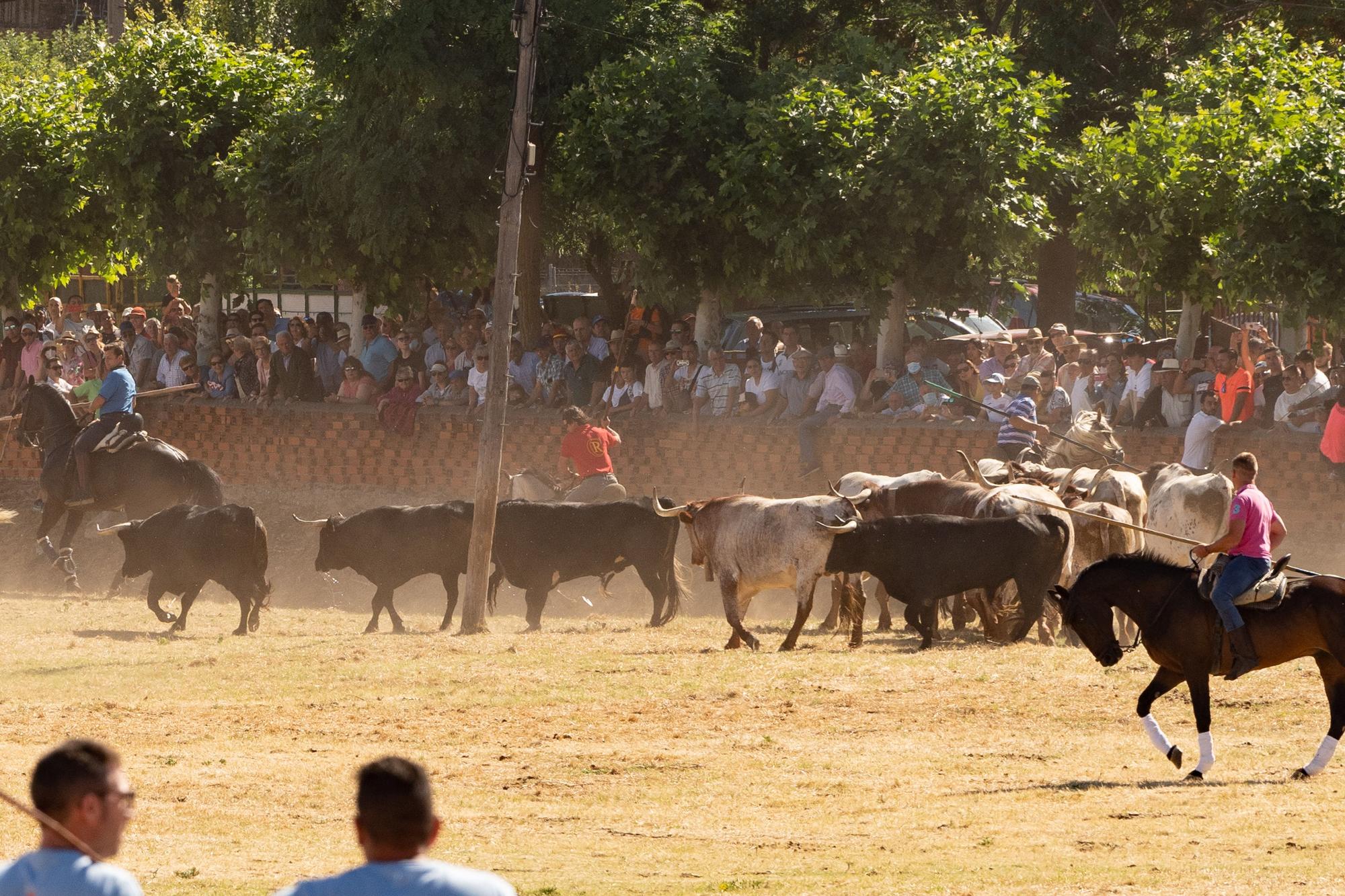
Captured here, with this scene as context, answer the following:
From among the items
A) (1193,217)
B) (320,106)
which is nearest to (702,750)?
(1193,217)

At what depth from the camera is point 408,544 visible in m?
20.1

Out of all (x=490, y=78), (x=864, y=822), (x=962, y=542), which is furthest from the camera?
(x=490, y=78)

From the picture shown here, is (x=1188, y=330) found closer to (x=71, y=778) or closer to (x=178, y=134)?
(x=178, y=134)

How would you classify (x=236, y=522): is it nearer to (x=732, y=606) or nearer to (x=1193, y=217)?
(x=732, y=606)

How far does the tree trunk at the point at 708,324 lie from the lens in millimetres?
25531

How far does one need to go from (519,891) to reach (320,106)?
65.2ft

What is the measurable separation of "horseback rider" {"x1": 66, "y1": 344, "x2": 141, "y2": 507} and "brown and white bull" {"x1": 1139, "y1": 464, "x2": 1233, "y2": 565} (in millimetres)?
12286

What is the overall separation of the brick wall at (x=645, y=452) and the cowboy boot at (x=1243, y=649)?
9679mm

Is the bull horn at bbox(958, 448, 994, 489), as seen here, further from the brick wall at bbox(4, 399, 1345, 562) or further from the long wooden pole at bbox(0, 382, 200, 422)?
the long wooden pole at bbox(0, 382, 200, 422)

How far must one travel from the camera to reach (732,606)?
17.6 meters

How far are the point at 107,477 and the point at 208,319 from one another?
6.95 m

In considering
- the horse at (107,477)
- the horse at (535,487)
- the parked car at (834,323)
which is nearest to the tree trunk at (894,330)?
the parked car at (834,323)

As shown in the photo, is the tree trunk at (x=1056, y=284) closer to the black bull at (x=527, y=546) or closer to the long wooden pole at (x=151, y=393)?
the black bull at (x=527, y=546)

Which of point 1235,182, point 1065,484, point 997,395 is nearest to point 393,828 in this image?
point 1065,484
